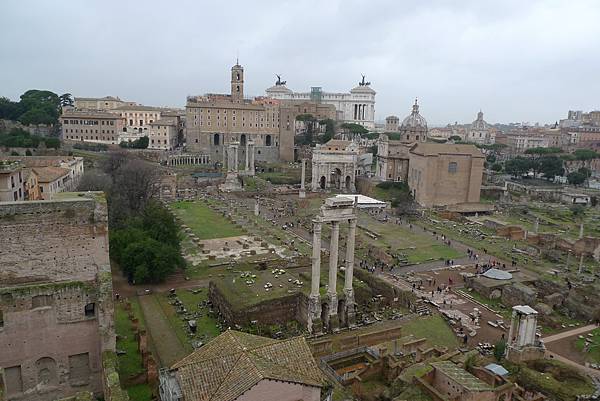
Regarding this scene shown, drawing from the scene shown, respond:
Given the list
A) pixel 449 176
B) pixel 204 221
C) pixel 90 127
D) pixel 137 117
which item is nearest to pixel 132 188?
pixel 204 221

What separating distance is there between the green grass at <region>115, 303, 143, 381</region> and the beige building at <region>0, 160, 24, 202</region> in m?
10.9

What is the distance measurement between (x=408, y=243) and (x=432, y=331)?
17525 millimetres

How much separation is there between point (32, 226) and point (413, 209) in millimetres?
43924

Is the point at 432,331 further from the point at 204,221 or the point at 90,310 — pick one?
the point at 204,221

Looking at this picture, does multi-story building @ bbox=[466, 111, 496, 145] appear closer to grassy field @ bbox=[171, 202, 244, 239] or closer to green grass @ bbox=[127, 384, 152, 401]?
grassy field @ bbox=[171, 202, 244, 239]

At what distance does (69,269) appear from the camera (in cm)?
1739

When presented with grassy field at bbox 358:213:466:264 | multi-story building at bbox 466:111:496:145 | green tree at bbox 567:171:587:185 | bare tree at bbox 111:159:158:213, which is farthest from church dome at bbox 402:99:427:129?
multi-story building at bbox 466:111:496:145

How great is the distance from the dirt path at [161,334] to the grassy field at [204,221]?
1477 cm

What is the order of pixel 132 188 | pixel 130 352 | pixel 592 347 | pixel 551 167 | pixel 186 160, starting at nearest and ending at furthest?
pixel 130 352 < pixel 592 347 < pixel 132 188 < pixel 551 167 < pixel 186 160

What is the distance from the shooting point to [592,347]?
23375mm

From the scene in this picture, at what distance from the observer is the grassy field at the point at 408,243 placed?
38.1 meters

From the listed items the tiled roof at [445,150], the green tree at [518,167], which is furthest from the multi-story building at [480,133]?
the tiled roof at [445,150]

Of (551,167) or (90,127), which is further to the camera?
(90,127)

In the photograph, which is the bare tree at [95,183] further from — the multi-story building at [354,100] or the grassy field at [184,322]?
the multi-story building at [354,100]
